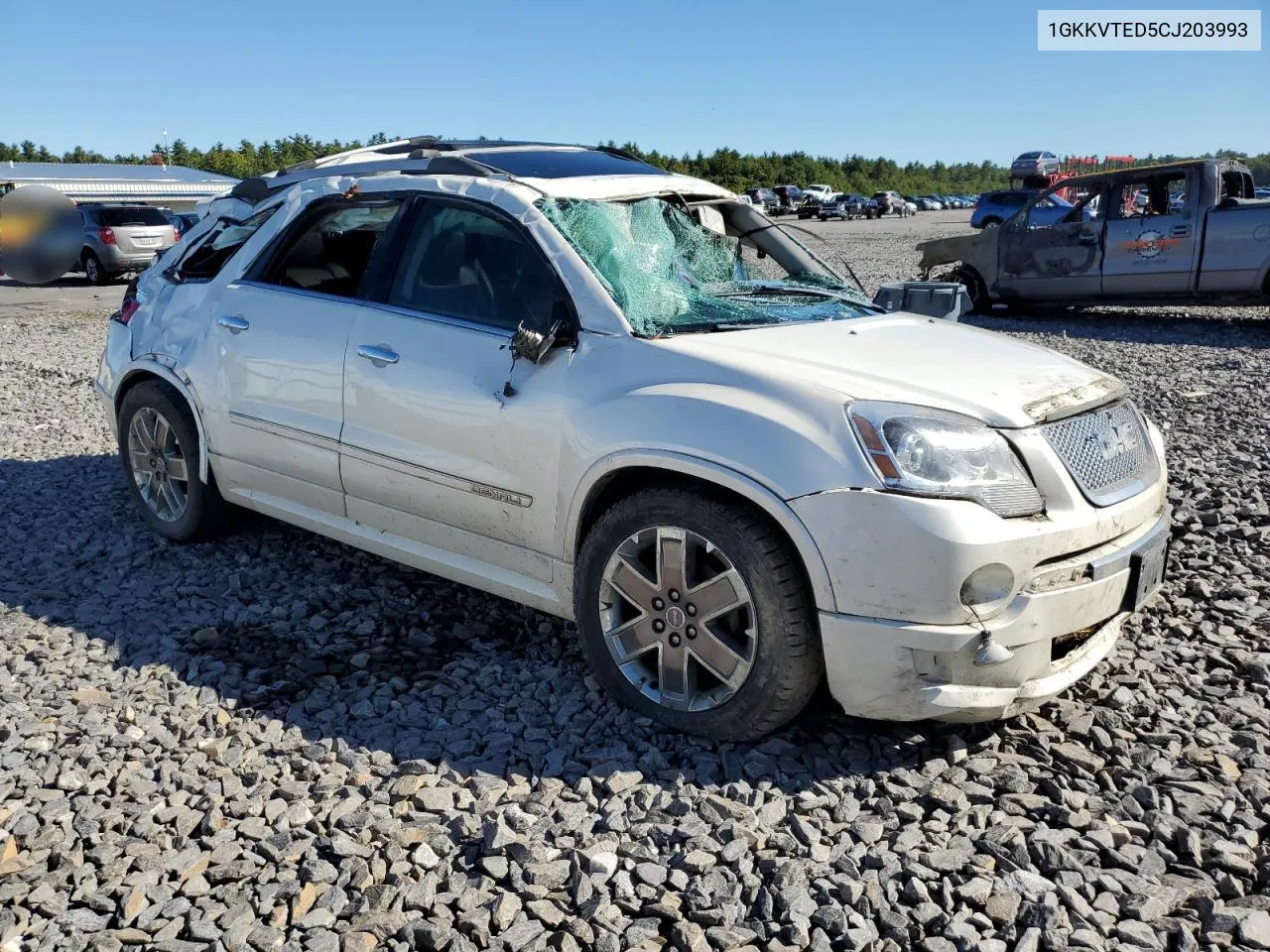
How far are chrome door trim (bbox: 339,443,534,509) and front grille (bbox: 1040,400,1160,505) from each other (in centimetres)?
170

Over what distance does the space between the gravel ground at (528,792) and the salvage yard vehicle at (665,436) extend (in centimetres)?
28

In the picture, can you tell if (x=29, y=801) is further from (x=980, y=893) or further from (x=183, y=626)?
(x=980, y=893)

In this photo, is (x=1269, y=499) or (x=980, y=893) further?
(x=1269, y=499)

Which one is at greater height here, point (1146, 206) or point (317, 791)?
point (1146, 206)

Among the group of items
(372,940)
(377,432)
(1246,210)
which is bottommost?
(372,940)

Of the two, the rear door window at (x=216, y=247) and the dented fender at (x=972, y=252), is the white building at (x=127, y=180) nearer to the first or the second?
the dented fender at (x=972, y=252)

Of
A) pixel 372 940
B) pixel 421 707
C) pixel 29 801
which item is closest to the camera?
pixel 372 940

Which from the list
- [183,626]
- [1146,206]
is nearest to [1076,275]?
[1146,206]

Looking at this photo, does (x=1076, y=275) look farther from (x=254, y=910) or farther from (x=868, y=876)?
(x=254, y=910)

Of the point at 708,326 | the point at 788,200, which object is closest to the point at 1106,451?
the point at 708,326

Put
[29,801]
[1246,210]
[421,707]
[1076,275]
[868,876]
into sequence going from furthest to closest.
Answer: [1076,275] < [1246,210] < [421,707] < [29,801] < [868,876]

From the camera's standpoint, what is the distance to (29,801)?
→ 3.01 metres

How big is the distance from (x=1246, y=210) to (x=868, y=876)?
11360mm

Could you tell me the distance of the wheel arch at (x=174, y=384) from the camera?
473 centimetres
